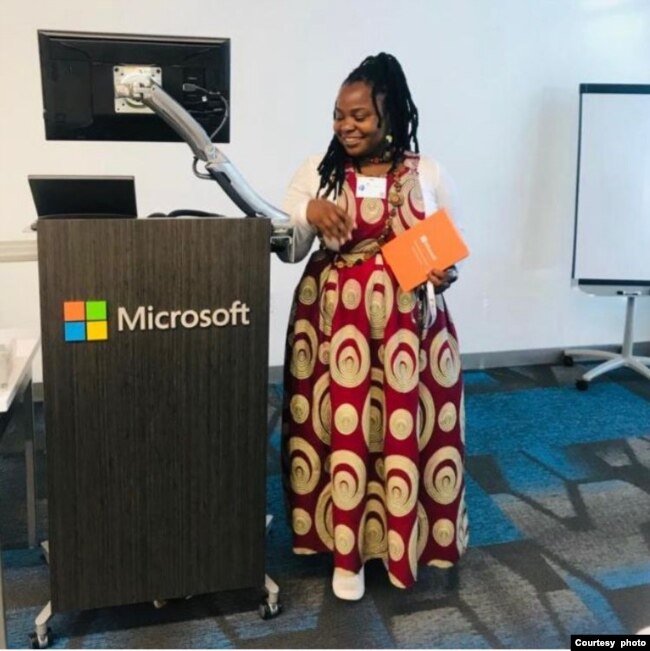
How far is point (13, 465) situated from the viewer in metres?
2.72

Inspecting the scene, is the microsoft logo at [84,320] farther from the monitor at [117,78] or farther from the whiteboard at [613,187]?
the whiteboard at [613,187]

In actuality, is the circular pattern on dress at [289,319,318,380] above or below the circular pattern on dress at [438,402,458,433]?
above

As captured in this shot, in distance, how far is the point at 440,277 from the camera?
1762 millimetres

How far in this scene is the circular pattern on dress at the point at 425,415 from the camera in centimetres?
190

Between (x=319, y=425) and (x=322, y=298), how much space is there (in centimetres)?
33

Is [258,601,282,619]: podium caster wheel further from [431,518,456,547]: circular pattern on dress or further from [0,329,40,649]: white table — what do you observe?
[0,329,40,649]: white table

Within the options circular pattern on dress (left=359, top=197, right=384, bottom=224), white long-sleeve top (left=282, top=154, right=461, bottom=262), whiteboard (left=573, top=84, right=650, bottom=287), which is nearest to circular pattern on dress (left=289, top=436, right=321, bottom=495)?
white long-sleeve top (left=282, top=154, right=461, bottom=262)

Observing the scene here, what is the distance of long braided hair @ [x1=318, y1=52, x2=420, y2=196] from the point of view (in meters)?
1.78

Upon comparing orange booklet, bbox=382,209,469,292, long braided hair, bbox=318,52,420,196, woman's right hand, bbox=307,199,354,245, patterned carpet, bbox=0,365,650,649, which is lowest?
patterned carpet, bbox=0,365,650,649

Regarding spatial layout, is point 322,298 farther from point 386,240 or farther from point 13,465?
point 13,465

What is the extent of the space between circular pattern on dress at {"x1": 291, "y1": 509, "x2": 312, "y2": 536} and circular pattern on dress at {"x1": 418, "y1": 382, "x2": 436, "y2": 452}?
36 cm

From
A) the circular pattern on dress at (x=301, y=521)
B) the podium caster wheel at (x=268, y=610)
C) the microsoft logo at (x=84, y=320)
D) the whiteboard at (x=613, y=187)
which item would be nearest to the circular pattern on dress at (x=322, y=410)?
the circular pattern on dress at (x=301, y=521)

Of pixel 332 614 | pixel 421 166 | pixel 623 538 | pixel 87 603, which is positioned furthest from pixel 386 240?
pixel 623 538

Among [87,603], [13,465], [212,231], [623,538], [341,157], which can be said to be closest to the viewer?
[212,231]
